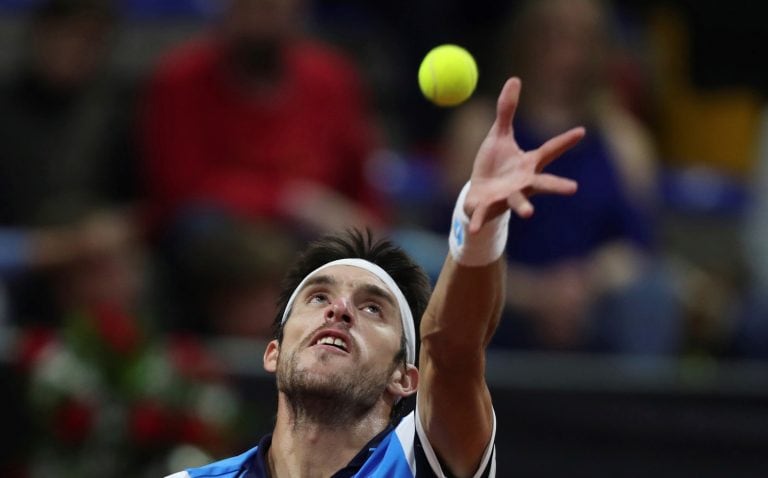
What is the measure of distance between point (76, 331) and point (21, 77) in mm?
2046

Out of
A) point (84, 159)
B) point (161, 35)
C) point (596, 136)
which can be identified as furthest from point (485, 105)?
point (161, 35)

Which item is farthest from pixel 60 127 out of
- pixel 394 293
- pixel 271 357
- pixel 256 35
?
pixel 394 293

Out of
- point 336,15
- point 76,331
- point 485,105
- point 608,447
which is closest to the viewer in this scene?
point 76,331

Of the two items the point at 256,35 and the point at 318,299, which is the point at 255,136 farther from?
the point at 318,299

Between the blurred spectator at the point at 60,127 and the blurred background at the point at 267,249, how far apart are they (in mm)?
11

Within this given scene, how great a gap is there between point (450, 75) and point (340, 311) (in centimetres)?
83

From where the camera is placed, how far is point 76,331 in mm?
6727

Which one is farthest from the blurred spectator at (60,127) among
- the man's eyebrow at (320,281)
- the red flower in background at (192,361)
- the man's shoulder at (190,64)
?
the man's eyebrow at (320,281)

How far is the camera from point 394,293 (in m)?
4.87

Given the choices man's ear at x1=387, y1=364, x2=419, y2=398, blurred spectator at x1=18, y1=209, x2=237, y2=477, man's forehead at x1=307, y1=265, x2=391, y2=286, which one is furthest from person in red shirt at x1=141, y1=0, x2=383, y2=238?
man's ear at x1=387, y1=364, x2=419, y2=398

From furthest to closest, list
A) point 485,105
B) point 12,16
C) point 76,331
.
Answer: point 12,16 → point 485,105 → point 76,331

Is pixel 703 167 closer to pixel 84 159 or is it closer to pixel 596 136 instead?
pixel 596 136

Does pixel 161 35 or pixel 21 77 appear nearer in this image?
pixel 21 77

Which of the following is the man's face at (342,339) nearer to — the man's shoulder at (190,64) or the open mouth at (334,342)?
the open mouth at (334,342)
